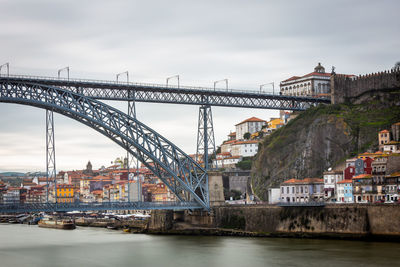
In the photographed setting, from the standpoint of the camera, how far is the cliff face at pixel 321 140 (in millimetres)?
62119

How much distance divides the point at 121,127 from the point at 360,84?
32.5m

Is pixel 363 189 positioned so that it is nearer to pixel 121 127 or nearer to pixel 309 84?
pixel 121 127

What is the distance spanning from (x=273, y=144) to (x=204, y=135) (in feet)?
52.9

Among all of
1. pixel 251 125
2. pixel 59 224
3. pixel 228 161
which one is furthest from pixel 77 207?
pixel 251 125

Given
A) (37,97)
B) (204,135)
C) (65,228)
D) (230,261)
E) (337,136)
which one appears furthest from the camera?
(65,228)

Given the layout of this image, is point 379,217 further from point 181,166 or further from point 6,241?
point 6,241

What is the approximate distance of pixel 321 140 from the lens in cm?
6347

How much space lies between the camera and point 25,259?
37.7 m

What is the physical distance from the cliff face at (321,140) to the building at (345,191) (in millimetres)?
5979

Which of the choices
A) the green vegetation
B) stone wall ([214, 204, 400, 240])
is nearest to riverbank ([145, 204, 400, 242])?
stone wall ([214, 204, 400, 240])

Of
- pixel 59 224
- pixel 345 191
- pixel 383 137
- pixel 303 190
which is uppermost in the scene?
pixel 383 137

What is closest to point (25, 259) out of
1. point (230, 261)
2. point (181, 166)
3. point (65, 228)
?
point (230, 261)

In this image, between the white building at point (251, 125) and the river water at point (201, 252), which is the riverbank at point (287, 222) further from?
the white building at point (251, 125)

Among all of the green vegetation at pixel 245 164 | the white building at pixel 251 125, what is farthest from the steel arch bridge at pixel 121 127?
the white building at pixel 251 125
